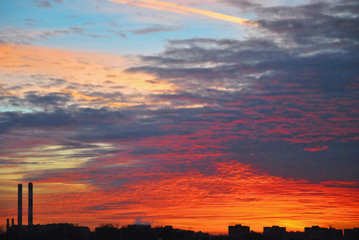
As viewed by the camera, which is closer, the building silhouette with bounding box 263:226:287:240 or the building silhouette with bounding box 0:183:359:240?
the building silhouette with bounding box 0:183:359:240

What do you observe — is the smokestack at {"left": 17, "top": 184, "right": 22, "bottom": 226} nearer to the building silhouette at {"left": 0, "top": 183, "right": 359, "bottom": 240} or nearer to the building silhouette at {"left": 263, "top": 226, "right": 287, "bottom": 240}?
the building silhouette at {"left": 0, "top": 183, "right": 359, "bottom": 240}

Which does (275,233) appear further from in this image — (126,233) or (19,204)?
(19,204)

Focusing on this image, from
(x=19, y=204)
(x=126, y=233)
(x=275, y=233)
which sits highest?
(x=19, y=204)

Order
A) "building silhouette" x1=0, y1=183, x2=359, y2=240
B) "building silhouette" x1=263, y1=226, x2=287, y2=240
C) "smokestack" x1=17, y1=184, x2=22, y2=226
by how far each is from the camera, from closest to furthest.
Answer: "building silhouette" x1=0, y1=183, x2=359, y2=240
"smokestack" x1=17, y1=184, x2=22, y2=226
"building silhouette" x1=263, y1=226, x2=287, y2=240

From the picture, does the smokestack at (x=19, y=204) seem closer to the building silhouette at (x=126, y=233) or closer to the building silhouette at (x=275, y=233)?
the building silhouette at (x=126, y=233)

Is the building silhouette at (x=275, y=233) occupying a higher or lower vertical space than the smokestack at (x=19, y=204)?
lower

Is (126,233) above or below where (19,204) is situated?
below

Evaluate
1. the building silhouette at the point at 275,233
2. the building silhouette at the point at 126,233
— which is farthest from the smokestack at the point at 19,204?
the building silhouette at the point at 275,233

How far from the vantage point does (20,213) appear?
4975 inches

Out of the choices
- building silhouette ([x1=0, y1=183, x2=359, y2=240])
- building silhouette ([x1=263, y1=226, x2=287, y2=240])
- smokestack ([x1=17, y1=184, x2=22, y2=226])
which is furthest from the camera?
building silhouette ([x1=263, y1=226, x2=287, y2=240])

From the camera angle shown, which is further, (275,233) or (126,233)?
(275,233)

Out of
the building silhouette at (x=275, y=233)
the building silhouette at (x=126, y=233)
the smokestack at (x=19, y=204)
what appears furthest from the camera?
the building silhouette at (x=275, y=233)

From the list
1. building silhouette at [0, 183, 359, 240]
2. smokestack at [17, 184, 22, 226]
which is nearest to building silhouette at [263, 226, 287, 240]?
building silhouette at [0, 183, 359, 240]

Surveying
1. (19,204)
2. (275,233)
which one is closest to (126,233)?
(19,204)
